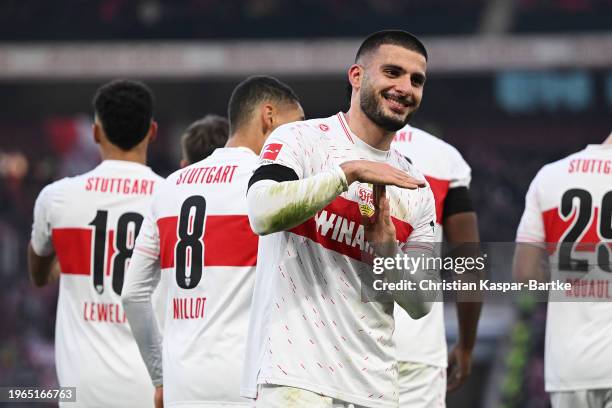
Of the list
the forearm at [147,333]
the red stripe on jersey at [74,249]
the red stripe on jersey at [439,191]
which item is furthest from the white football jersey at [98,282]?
the red stripe on jersey at [439,191]

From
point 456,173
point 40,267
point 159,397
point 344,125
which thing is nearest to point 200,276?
point 159,397

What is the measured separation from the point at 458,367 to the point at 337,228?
Result: 222 cm

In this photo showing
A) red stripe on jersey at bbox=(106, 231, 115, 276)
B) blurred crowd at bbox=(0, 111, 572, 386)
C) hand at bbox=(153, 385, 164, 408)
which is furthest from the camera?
blurred crowd at bbox=(0, 111, 572, 386)

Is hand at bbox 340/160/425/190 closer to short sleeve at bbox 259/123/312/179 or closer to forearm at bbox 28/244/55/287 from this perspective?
short sleeve at bbox 259/123/312/179

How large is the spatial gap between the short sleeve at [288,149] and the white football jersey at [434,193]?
5.05 feet

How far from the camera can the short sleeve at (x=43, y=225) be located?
535 centimetres

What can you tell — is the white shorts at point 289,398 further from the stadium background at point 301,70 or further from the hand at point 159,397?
the stadium background at point 301,70

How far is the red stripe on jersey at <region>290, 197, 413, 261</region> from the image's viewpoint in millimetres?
3771

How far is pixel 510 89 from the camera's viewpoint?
23.7 m

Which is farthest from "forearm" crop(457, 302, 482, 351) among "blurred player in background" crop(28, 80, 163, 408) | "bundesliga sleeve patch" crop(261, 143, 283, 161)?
"bundesliga sleeve patch" crop(261, 143, 283, 161)

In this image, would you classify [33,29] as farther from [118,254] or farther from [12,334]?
[118,254]

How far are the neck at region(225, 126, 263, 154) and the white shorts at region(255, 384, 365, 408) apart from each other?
4.59 ft

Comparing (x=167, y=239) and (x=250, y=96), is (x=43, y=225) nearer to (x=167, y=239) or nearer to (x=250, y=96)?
(x=167, y=239)

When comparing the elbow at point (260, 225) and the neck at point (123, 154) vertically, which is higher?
the neck at point (123, 154)
